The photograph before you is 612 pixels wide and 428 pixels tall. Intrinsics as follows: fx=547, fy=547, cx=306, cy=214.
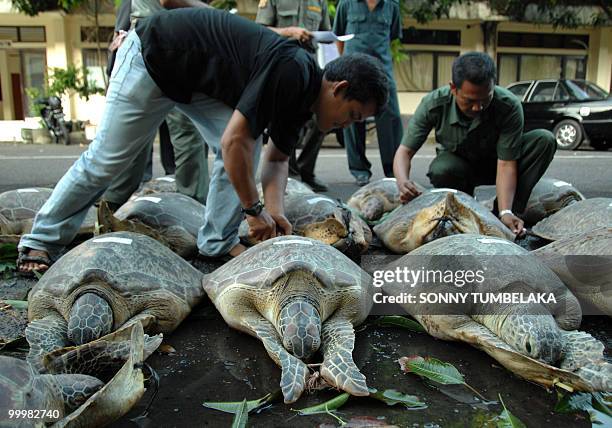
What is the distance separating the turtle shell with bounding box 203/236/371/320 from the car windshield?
410 inches

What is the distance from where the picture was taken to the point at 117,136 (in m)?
2.48

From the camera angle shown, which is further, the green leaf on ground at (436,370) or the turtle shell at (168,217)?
the turtle shell at (168,217)

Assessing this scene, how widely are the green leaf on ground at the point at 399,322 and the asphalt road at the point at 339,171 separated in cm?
252

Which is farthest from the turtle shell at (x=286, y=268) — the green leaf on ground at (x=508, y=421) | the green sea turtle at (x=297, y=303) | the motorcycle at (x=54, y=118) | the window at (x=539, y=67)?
the window at (x=539, y=67)

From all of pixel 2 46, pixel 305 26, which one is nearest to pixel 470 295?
pixel 305 26

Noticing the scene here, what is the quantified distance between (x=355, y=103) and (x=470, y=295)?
84cm

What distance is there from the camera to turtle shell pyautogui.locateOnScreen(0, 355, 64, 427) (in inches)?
46.0

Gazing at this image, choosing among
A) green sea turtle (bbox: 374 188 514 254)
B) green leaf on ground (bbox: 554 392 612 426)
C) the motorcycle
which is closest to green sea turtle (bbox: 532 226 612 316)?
green sea turtle (bbox: 374 188 514 254)

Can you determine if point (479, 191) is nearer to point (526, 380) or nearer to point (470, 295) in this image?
point (470, 295)

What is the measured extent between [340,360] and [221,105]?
1.36m

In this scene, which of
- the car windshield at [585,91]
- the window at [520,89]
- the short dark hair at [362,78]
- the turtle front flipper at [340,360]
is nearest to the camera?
the turtle front flipper at [340,360]

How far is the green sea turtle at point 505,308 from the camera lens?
1.65 m

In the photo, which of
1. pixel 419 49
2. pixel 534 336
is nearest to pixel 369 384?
pixel 534 336

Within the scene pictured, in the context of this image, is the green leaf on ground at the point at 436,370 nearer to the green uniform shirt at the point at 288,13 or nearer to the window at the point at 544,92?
the green uniform shirt at the point at 288,13
